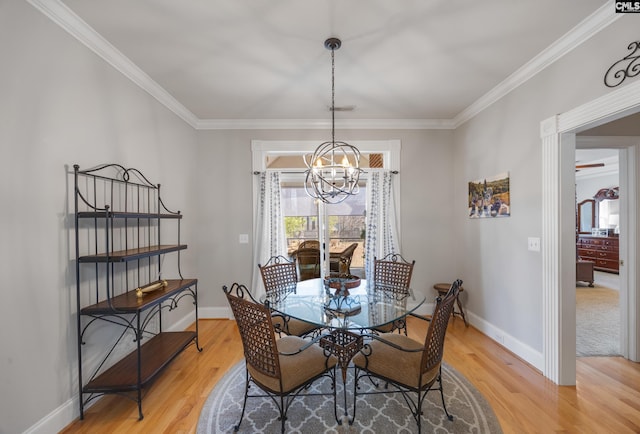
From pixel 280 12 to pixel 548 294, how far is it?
3.09 meters

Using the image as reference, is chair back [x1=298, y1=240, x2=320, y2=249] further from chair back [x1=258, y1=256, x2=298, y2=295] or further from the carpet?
the carpet

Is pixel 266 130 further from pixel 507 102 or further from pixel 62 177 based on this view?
pixel 507 102

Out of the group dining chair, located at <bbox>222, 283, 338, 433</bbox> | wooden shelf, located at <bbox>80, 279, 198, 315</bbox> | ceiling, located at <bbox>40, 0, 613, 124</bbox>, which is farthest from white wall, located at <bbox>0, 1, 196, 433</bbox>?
dining chair, located at <bbox>222, 283, 338, 433</bbox>

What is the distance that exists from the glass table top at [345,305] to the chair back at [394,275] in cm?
17

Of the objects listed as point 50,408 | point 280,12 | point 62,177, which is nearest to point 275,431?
point 50,408

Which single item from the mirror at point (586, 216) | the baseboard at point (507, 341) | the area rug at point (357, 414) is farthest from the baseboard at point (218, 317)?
the mirror at point (586, 216)

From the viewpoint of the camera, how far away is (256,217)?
Answer: 390 cm

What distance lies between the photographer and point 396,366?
1773 mm

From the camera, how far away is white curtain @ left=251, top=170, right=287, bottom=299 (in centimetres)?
387

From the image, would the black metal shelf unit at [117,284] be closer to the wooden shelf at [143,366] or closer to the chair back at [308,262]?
the wooden shelf at [143,366]

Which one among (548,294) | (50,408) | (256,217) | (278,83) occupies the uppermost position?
(278,83)

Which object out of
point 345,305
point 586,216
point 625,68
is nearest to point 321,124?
point 345,305

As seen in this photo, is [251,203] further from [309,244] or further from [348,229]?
[348,229]

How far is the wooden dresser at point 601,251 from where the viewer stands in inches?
263
